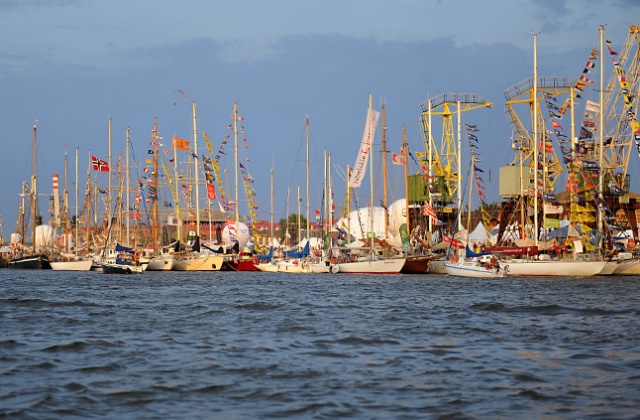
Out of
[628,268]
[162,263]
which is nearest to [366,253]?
[162,263]

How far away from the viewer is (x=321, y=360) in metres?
22.5

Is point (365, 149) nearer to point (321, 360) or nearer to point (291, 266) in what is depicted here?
point (291, 266)

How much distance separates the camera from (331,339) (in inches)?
1054

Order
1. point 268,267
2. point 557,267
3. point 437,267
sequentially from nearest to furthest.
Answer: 1. point 557,267
2. point 437,267
3. point 268,267

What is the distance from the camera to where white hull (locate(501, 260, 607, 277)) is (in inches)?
2672

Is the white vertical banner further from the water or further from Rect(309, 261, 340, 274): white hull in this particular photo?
the water

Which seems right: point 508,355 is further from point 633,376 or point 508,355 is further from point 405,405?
point 405,405

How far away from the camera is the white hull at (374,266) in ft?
266

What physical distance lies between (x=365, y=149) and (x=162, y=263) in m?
22.6

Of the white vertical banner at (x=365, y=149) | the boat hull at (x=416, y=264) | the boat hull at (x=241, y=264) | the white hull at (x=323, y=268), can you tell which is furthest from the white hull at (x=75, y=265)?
the boat hull at (x=416, y=264)

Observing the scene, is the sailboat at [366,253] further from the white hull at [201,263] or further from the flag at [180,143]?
the flag at [180,143]

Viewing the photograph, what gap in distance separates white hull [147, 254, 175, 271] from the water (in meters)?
55.7

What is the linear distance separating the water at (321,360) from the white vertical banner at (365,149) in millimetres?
50650

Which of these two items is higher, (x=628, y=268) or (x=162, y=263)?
(x=162, y=263)
